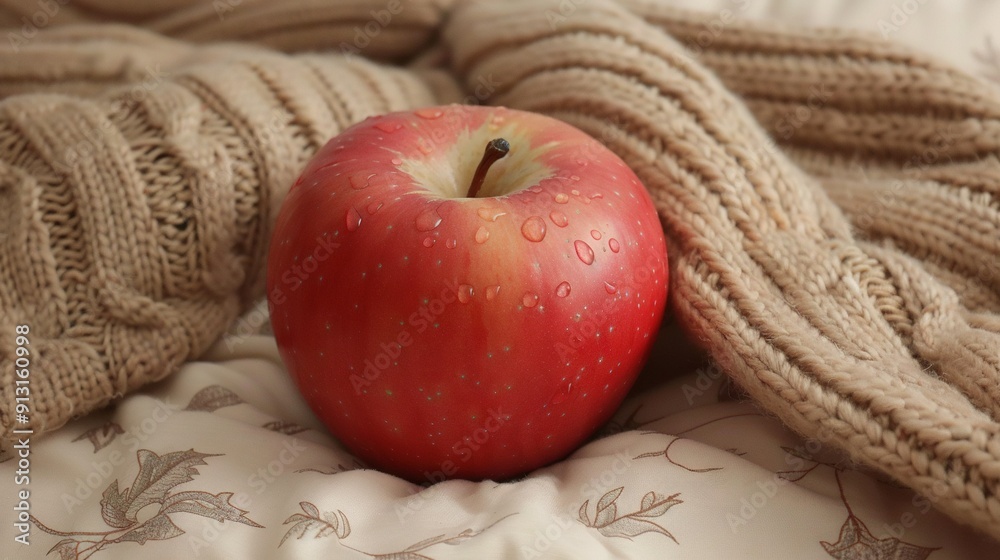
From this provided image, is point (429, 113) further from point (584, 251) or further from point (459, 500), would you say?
point (459, 500)

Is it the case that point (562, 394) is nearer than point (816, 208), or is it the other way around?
point (562, 394)

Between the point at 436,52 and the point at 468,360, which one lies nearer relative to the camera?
the point at 468,360

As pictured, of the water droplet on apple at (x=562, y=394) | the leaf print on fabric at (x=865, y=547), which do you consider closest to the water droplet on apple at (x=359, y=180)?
the water droplet on apple at (x=562, y=394)

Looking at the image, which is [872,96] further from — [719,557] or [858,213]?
[719,557]

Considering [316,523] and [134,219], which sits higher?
[134,219]

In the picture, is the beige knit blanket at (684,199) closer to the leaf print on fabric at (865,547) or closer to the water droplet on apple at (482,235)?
the leaf print on fabric at (865,547)

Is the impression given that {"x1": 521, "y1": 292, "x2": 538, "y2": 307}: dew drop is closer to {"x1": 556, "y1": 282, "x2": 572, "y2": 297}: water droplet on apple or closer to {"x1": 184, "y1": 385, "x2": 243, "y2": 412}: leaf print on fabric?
{"x1": 556, "y1": 282, "x2": 572, "y2": 297}: water droplet on apple

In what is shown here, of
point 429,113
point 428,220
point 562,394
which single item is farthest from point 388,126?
point 562,394

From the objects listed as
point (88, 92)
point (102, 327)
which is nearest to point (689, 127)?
point (102, 327)
